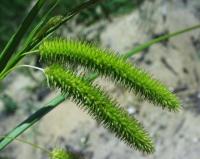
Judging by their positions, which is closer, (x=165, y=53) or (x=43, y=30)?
(x=43, y=30)

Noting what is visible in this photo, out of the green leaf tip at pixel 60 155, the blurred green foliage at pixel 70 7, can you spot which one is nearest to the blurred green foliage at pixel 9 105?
the blurred green foliage at pixel 70 7

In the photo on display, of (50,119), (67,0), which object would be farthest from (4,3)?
(50,119)

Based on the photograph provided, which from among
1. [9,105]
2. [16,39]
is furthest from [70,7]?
[16,39]

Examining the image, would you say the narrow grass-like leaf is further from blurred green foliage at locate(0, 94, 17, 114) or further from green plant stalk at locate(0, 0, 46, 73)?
blurred green foliage at locate(0, 94, 17, 114)

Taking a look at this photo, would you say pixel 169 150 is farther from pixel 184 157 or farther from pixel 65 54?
pixel 65 54

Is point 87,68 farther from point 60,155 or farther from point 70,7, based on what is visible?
point 70,7
